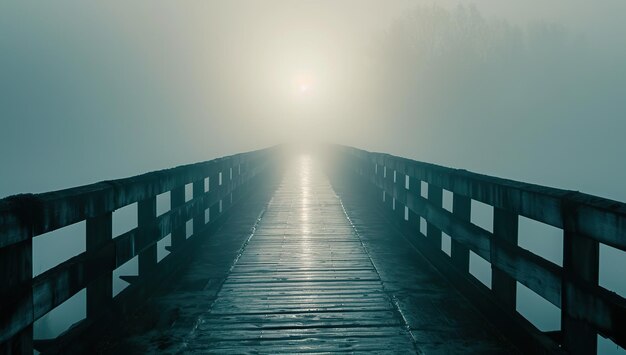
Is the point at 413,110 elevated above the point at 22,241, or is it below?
above

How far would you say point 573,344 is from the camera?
12.8 feet

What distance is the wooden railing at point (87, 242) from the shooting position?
134 inches

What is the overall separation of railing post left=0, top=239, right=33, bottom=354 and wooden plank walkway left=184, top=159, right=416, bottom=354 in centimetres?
149

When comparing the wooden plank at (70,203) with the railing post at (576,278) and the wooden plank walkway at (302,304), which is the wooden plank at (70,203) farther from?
the railing post at (576,278)

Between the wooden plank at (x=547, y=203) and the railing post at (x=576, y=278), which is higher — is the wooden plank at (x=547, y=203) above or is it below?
above

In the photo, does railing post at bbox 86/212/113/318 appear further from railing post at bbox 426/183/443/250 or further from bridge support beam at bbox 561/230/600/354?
railing post at bbox 426/183/443/250

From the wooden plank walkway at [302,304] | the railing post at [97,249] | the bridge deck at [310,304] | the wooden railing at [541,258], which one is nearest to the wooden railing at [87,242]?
the railing post at [97,249]

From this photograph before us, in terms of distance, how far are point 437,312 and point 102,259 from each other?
3.22 metres

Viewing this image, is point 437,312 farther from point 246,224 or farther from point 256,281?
point 246,224

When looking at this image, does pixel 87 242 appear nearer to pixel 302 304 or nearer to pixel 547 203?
pixel 302 304

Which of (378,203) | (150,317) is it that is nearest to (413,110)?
(378,203)

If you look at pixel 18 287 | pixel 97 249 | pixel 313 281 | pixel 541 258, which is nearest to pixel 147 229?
pixel 97 249

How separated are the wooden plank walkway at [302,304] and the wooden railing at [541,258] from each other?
3.35 ft

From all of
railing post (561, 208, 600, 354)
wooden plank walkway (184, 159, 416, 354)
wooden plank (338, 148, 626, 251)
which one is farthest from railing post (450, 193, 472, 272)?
railing post (561, 208, 600, 354)
